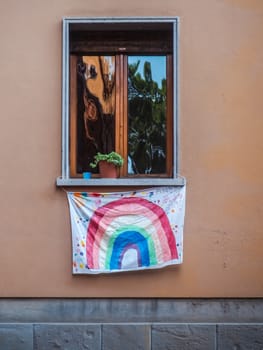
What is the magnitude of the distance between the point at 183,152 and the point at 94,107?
1275mm

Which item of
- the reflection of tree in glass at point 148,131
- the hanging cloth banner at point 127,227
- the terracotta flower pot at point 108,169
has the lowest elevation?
the hanging cloth banner at point 127,227

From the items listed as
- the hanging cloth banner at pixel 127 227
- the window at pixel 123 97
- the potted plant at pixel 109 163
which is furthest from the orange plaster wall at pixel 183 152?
the potted plant at pixel 109 163

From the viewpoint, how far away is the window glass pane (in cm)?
689

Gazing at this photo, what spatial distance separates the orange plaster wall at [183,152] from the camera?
6539 millimetres

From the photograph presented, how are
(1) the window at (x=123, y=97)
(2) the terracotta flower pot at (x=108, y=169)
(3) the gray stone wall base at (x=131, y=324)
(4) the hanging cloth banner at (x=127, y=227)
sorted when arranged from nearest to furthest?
(3) the gray stone wall base at (x=131, y=324) < (4) the hanging cloth banner at (x=127, y=227) < (2) the terracotta flower pot at (x=108, y=169) < (1) the window at (x=123, y=97)

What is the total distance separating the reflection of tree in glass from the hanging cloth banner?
0.45 m

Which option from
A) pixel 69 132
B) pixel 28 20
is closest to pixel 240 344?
pixel 69 132

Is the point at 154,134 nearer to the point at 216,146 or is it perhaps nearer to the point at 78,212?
the point at 216,146

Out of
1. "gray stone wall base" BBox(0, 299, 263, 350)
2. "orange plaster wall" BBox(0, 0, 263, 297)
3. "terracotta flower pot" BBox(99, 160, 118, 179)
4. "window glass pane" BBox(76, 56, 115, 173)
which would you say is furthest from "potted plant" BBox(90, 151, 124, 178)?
"gray stone wall base" BBox(0, 299, 263, 350)

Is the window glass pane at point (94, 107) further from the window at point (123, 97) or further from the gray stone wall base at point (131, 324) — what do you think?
the gray stone wall base at point (131, 324)

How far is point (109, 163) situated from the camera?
661 centimetres

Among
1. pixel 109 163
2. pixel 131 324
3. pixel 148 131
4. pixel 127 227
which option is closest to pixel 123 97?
pixel 148 131

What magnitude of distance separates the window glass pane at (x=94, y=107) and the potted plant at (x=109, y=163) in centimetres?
25

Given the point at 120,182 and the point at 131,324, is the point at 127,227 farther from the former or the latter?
the point at 131,324
